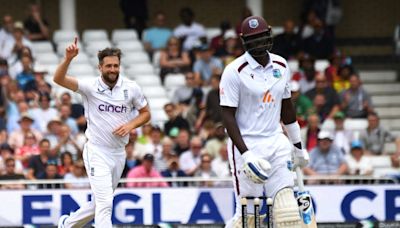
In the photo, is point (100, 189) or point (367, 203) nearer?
point (100, 189)

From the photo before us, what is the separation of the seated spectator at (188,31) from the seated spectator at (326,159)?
408 centimetres

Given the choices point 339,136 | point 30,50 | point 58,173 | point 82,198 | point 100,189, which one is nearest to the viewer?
point 100,189

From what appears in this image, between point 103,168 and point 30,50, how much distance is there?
25.0 feet

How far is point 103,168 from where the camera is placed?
1251 cm

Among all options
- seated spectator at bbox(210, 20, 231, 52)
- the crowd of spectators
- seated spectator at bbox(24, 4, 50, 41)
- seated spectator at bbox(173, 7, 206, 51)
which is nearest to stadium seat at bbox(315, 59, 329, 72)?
the crowd of spectators

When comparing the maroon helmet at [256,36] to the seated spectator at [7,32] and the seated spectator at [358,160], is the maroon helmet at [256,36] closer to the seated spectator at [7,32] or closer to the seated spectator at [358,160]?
the seated spectator at [358,160]

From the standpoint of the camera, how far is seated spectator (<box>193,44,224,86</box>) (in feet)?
65.8

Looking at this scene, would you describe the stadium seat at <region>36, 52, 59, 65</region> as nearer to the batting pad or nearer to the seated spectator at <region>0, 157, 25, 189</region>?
the seated spectator at <region>0, 157, 25, 189</region>

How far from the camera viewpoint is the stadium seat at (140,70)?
66.9ft

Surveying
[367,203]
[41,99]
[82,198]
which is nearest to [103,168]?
[82,198]

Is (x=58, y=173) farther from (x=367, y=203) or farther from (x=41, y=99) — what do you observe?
(x=367, y=203)

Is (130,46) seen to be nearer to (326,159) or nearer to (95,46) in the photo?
(95,46)

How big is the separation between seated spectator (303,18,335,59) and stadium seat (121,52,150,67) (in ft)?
8.17

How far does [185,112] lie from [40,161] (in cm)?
282
